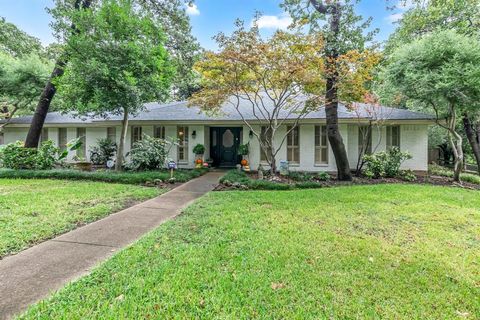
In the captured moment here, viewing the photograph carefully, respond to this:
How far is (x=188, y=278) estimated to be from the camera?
9.74ft

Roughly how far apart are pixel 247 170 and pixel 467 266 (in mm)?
9317

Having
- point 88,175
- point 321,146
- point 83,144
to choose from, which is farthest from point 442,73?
point 83,144

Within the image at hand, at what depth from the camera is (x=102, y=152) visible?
14.4m

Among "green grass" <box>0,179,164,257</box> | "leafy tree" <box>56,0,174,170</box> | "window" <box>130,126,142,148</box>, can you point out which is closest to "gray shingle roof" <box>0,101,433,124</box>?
"window" <box>130,126,142,148</box>

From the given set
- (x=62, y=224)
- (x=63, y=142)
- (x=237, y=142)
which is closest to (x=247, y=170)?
(x=237, y=142)

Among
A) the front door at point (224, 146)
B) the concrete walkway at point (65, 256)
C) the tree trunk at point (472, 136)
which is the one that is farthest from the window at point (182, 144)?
the tree trunk at point (472, 136)

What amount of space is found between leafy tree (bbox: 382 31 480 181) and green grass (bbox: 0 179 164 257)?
10417mm

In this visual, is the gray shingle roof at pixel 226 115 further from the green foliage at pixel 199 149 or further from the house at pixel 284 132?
the green foliage at pixel 199 149

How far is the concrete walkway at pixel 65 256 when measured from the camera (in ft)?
8.84

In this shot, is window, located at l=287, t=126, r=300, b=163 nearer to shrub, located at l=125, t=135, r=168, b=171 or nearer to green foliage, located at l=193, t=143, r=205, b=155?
green foliage, located at l=193, t=143, r=205, b=155

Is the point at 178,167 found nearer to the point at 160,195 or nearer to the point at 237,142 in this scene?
the point at 237,142

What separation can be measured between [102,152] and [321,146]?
478 inches

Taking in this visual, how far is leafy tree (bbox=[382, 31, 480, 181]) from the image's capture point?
8.99m

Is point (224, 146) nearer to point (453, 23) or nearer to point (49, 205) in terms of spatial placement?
point (49, 205)
